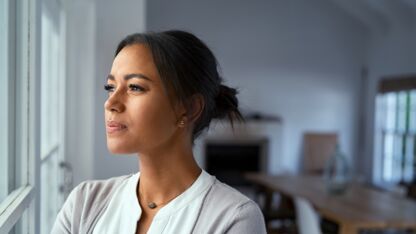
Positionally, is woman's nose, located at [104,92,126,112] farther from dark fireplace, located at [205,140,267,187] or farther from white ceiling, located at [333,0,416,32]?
dark fireplace, located at [205,140,267,187]

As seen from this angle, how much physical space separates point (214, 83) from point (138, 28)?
1.25 meters

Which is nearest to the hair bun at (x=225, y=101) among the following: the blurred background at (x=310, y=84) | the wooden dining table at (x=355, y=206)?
the wooden dining table at (x=355, y=206)

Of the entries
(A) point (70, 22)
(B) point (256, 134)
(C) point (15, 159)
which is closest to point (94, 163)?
(A) point (70, 22)

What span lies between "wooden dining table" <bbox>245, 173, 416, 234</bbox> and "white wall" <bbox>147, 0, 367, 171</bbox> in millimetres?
2720

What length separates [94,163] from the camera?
2.22 metres

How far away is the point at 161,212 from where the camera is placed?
905 mm

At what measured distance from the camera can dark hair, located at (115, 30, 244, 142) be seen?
2.85 ft

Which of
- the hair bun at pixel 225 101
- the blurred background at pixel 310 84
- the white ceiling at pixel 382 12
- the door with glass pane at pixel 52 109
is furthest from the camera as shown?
the blurred background at pixel 310 84

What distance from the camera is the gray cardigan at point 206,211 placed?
860 millimetres

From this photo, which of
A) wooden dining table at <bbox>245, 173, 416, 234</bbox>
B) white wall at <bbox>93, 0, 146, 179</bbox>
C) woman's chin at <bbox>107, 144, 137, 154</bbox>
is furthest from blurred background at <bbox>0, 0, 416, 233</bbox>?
woman's chin at <bbox>107, 144, 137, 154</bbox>

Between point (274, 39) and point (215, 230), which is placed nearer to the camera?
point (215, 230)

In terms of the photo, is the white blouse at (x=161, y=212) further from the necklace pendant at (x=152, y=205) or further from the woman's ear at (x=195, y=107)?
the woman's ear at (x=195, y=107)

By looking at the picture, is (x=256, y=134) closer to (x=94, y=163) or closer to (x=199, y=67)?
(x=94, y=163)

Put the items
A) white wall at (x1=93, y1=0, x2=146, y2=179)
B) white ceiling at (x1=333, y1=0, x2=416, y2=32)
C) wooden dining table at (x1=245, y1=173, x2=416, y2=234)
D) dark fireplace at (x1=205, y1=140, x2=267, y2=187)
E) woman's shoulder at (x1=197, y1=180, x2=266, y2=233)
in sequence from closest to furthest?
woman's shoulder at (x1=197, y1=180, x2=266, y2=233)
white wall at (x1=93, y1=0, x2=146, y2=179)
wooden dining table at (x1=245, y1=173, x2=416, y2=234)
white ceiling at (x1=333, y1=0, x2=416, y2=32)
dark fireplace at (x1=205, y1=140, x2=267, y2=187)
